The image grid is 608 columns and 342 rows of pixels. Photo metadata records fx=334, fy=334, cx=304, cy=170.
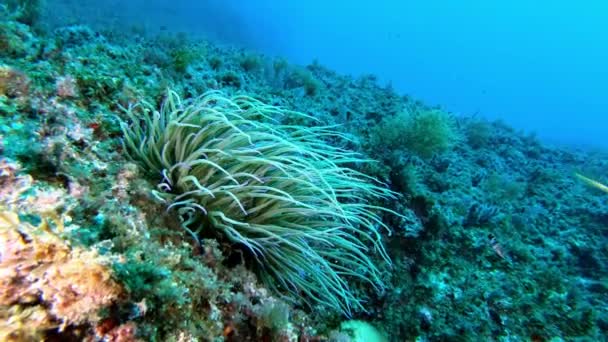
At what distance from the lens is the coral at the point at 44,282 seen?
960mm

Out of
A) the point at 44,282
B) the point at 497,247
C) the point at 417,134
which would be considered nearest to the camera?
the point at 44,282

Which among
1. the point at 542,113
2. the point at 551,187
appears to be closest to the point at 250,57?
the point at 551,187

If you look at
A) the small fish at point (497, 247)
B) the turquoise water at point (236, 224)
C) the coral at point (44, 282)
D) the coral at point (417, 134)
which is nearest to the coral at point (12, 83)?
the turquoise water at point (236, 224)

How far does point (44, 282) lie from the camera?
1.00 meters

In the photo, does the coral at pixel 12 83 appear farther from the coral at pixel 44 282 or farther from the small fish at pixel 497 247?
the small fish at pixel 497 247

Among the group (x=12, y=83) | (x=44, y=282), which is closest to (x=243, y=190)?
(x=44, y=282)

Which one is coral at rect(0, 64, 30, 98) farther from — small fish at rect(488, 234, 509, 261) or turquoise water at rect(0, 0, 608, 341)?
small fish at rect(488, 234, 509, 261)

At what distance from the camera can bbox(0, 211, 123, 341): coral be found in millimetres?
960

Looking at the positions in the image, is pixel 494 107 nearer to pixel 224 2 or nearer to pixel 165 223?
pixel 224 2

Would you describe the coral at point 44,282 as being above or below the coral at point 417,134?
below

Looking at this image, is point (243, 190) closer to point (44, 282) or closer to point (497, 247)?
point (44, 282)

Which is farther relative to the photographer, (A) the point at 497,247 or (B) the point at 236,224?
(A) the point at 497,247

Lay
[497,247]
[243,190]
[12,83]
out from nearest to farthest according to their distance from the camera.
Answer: [12,83] < [243,190] < [497,247]

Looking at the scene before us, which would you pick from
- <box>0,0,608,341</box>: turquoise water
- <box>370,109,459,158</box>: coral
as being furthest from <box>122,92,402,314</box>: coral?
<box>370,109,459,158</box>: coral
